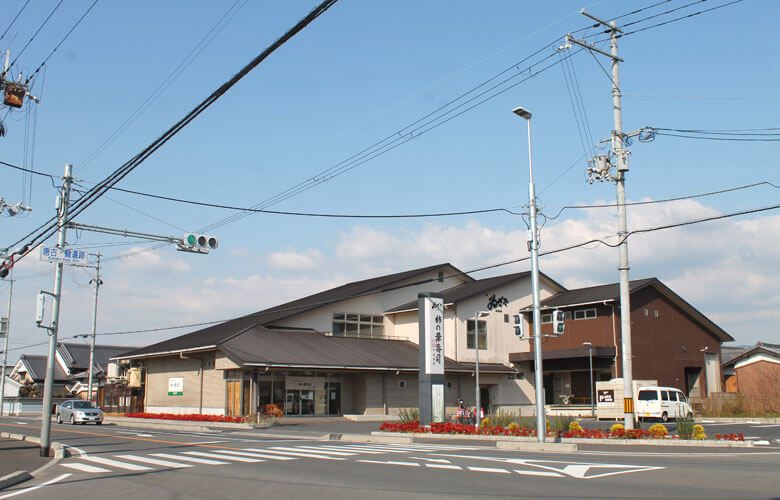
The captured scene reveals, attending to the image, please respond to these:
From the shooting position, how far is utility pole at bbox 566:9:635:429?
22278mm

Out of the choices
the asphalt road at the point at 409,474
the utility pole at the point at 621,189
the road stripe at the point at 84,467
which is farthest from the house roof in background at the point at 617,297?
the road stripe at the point at 84,467

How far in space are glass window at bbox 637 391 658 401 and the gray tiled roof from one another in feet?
59.5

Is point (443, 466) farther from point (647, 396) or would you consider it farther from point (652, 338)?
point (652, 338)

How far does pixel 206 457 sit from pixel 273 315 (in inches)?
1088

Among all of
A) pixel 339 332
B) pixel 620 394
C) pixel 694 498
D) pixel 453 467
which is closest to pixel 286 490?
pixel 453 467

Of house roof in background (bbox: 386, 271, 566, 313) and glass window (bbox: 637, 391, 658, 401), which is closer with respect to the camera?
glass window (bbox: 637, 391, 658, 401)

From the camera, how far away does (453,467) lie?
13.6m

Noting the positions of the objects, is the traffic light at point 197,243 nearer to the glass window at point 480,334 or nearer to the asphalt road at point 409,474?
the asphalt road at point 409,474

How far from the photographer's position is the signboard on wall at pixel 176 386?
134 ft

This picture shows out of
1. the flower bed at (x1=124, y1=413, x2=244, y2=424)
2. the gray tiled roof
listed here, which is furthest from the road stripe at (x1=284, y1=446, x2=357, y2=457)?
A: the gray tiled roof

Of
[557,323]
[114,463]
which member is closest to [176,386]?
[114,463]

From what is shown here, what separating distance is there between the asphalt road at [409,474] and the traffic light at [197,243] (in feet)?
18.3

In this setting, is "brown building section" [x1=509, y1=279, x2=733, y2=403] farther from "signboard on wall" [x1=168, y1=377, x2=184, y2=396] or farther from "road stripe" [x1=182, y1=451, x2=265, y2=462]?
"road stripe" [x1=182, y1=451, x2=265, y2=462]

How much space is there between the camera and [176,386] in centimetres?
4134
